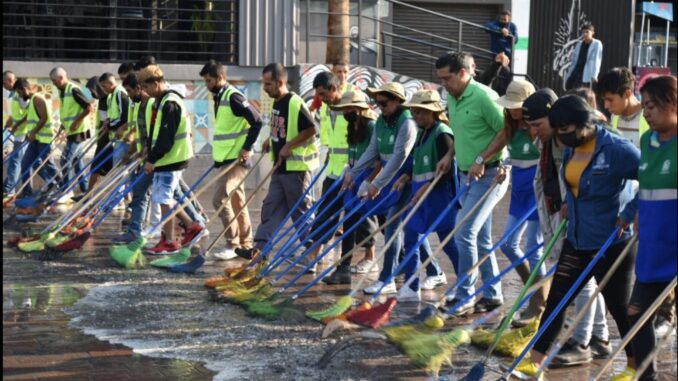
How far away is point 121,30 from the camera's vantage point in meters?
16.7

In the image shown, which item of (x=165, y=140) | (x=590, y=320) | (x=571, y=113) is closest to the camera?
(x=571, y=113)

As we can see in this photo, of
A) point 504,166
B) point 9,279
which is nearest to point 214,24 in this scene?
point 9,279

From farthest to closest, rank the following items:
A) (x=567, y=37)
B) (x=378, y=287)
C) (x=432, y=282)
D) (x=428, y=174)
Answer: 1. (x=567, y=37)
2. (x=432, y=282)
3. (x=378, y=287)
4. (x=428, y=174)

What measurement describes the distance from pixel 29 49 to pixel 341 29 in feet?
15.9

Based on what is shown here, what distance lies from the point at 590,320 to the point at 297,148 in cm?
376

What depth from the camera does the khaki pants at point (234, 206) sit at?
10227 millimetres

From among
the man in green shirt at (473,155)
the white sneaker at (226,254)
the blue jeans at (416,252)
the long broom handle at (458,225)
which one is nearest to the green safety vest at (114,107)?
the white sneaker at (226,254)

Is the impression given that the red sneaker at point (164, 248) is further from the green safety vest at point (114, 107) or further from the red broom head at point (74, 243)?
the green safety vest at point (114, 107)

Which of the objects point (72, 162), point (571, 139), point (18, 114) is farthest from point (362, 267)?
point (18, 114)

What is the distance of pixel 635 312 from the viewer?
211 inches

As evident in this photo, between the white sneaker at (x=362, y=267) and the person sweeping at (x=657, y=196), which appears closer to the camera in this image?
the person sweeping at (x=657, y=196)

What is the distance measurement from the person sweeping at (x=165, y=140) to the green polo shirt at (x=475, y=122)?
3.18 m

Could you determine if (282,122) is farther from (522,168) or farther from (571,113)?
(571,113)

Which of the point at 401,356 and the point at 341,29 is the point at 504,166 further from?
the point at 341,29
